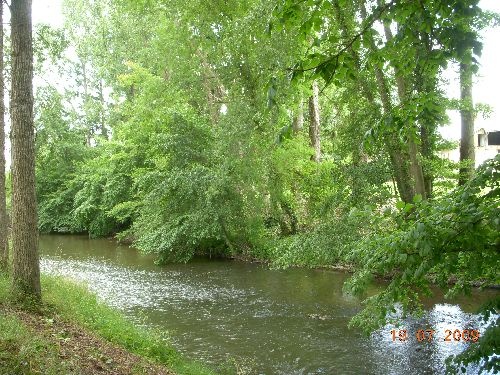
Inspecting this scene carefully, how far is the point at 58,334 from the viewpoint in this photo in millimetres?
6309

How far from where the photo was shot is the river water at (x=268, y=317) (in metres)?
8.18

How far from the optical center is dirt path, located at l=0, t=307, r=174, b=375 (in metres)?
5.32

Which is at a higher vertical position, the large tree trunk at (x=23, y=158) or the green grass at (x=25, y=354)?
the large tree trunk at (x=23, y=158)

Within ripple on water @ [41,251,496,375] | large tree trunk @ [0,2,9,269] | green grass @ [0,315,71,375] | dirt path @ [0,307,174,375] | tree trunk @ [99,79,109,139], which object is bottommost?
ripple on water @ [41,251,496,375]

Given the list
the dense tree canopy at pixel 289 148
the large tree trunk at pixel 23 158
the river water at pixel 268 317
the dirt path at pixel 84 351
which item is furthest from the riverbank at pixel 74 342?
the dense tree canopy at pixel 289 148

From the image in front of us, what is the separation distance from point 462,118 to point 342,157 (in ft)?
15.3

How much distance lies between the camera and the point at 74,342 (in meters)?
6.11

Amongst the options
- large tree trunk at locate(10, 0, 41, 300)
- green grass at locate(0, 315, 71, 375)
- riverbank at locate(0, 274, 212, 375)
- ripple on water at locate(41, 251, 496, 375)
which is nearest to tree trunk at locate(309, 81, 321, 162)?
ripple on water at locate(41, 251, 496, 375)
